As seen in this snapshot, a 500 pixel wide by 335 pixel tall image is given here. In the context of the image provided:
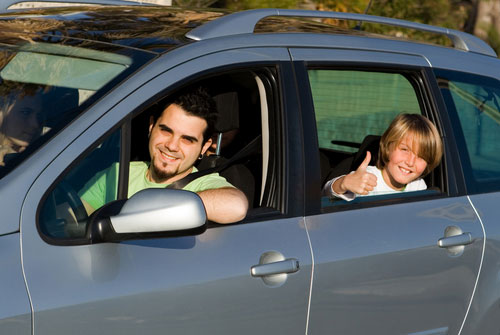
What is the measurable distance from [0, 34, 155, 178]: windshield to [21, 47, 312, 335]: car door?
0.32 ft

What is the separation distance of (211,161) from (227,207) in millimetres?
933

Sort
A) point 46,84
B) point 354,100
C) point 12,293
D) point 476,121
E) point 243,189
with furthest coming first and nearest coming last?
point 354,100, point 476,121, point 243,189, point 46,84, point 12,293

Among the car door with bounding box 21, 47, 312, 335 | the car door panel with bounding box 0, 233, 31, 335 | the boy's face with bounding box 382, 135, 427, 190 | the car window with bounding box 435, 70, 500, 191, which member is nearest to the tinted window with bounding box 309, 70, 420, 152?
the car window with bounding box 435, 70, 500, 191

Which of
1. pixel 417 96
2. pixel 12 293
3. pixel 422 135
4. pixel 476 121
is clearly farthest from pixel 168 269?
pixel 476 121

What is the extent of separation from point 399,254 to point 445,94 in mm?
811

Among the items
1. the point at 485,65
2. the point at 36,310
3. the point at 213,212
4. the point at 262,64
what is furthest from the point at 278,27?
the point at 36,310

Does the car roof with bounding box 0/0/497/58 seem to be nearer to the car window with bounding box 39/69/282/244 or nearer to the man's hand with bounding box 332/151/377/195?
the car window with bounding box 39/69/282/244

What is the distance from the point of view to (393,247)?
11.6 feet

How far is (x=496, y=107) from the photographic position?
4.32 m

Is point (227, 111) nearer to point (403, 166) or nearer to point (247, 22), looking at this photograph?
point (247, 22)

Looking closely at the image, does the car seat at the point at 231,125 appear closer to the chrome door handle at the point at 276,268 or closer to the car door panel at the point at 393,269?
the car door panel at the point at 393,269

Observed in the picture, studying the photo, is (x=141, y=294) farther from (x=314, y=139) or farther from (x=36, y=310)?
(x=314, y=139)

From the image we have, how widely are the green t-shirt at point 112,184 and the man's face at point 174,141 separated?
0.23 ft

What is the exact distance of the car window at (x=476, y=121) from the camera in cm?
400
